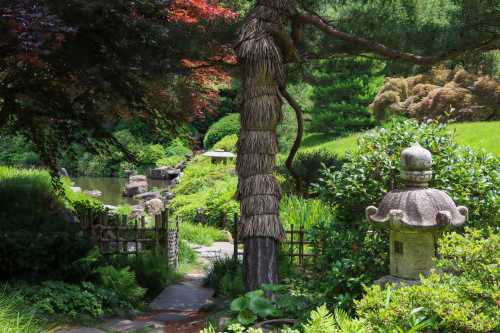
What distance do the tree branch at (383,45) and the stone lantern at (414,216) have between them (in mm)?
2420

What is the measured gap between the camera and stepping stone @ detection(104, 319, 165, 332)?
240 inches

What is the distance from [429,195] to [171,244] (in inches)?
210

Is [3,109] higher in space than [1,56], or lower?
lower

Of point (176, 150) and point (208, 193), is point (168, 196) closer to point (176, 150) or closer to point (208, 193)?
point (208, 193)

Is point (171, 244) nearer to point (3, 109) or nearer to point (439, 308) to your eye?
point (3, 109)

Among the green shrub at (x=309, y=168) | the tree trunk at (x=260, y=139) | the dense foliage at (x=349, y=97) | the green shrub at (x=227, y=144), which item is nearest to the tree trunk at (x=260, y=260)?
the tree trunk at (x=260, y=139)

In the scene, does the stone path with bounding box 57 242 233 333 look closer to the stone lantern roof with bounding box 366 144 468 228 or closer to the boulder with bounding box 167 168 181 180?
the stone lantern roof with bounding box 366 144 468 228

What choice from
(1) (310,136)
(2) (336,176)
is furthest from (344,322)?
(1) (310,136)

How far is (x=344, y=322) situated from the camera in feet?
11.3

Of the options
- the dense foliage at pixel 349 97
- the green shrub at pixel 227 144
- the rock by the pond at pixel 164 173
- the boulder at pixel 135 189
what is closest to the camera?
the boulder at pixel 135 189

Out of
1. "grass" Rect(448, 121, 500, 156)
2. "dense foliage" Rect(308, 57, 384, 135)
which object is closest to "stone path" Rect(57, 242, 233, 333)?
"grass" Rect(448, 121, 500, 156)

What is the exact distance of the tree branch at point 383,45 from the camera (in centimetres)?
658

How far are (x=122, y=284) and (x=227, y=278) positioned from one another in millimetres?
1299

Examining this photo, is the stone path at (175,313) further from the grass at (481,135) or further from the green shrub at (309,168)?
the grass at (481,135)
